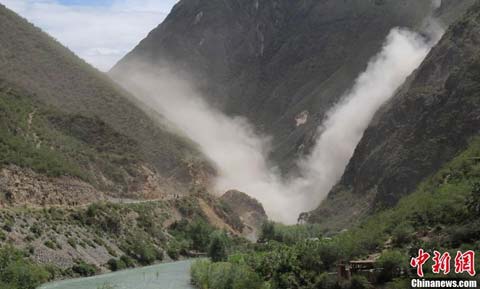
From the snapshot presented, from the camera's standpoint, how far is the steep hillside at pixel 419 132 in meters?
114

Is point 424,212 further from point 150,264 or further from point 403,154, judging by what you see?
point 150,264

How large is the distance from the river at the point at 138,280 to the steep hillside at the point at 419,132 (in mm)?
38829

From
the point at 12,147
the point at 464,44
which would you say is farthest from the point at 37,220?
the point at 464,44

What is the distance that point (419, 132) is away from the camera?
12800cm

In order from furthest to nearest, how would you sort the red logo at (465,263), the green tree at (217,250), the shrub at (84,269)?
1. the green tree at (217,250)
2. the shrub at (84,269)
3. the red logo at (465,263)

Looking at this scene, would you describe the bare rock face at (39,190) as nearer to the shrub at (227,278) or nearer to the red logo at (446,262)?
the shrub at (227,278)

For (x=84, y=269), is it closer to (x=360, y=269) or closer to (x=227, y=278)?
(x=227, y=278)

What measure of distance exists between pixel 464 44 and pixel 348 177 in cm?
4916

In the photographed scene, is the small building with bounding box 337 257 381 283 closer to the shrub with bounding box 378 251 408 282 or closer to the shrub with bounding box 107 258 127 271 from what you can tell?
the shrub with bounding box 378 251 408 282

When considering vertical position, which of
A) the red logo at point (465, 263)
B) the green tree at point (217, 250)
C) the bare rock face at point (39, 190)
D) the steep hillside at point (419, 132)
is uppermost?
the steep hillside at point (419, 132)

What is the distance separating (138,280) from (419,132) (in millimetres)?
54500

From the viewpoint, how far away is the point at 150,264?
134000 mm

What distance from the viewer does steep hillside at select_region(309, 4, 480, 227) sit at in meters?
114

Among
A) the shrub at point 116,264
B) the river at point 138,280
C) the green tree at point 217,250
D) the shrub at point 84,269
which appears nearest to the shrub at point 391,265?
the river at point 138,280
